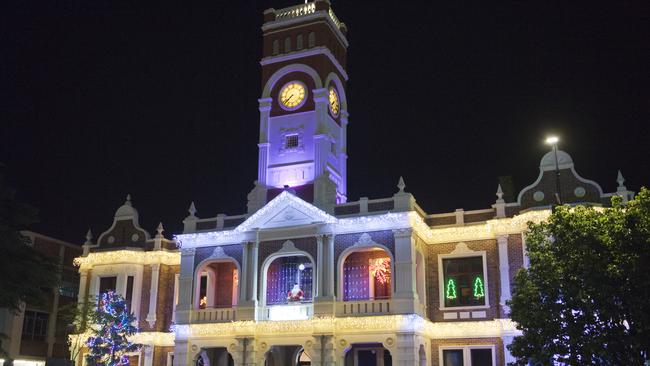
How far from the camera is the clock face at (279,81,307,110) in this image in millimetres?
41094

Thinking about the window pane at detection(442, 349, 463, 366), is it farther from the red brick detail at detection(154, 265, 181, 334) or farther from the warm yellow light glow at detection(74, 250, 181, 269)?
the warm yellow light glow at detection(74, 250, 181, 269)

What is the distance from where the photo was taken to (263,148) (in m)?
40.7

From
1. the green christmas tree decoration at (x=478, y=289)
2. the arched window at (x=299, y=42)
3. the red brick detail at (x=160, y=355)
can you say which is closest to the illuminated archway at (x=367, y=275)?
the green christmas tree decoration at (x=478, y=289)

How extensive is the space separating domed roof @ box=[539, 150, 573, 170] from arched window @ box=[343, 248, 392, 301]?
919cm

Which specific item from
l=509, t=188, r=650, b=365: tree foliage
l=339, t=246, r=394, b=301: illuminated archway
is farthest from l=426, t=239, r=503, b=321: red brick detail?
l=509, t=188, r=650, b=365: tree foliage

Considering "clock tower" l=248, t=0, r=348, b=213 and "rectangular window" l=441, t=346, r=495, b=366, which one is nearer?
"rectangular window" l=441, t=346, r=495, b=366

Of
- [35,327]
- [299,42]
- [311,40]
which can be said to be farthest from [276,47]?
[35,327]

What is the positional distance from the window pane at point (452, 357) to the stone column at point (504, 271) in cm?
325

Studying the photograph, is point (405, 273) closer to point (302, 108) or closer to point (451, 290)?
point (451, 290)

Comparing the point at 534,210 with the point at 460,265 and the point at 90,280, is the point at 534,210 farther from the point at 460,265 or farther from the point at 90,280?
the point at 90,280

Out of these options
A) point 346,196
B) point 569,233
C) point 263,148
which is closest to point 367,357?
point 346,196

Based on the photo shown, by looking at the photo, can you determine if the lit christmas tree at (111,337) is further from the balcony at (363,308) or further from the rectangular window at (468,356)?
the rectangular window at (468,356)

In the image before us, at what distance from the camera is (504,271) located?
1350 inches

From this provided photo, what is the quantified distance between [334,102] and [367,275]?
38.3 feet
